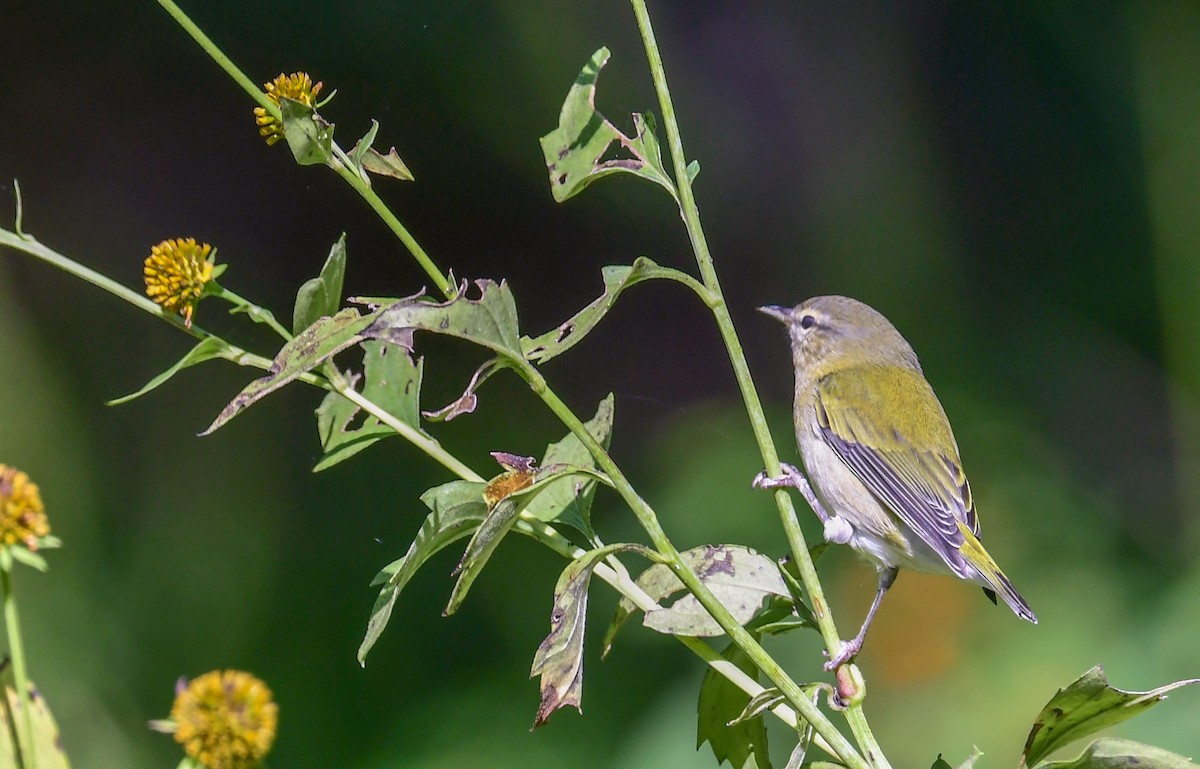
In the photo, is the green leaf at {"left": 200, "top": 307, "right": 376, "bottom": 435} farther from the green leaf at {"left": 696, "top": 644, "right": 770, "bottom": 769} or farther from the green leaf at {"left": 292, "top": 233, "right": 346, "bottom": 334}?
the green leaf at {"left": 696, "top": 644, "right": 770, "bottom": 769}

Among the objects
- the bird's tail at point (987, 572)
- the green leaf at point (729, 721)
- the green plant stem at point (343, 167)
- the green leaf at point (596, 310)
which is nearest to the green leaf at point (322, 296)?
the green plant stem at point (343, 167)

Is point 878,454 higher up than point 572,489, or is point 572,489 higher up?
point 878,454

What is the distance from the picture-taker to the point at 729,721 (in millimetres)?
900

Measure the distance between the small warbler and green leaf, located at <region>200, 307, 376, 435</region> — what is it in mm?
977

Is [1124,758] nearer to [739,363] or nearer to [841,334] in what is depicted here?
[739,363]

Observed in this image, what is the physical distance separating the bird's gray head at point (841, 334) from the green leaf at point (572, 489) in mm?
1183

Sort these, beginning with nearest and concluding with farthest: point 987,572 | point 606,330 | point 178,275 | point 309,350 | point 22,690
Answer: point 22,690, point 309,350, point 178,275, point 987,572, point 606,330

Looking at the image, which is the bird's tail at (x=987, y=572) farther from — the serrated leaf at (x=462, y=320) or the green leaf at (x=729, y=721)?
the serrated leaf at (x=462, y=320)

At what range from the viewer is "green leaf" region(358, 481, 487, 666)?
2.34 ft

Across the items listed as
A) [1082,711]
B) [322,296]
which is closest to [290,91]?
[322,296]

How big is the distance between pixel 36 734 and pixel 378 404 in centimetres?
40

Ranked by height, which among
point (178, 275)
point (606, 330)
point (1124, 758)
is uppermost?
point (606, 330)

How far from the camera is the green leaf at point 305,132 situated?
81cm

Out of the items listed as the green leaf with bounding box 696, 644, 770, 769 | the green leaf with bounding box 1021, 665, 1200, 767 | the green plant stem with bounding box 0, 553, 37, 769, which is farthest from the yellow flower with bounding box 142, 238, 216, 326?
Result: the green leaf with bounding box 1021, 665, 1200, 767
